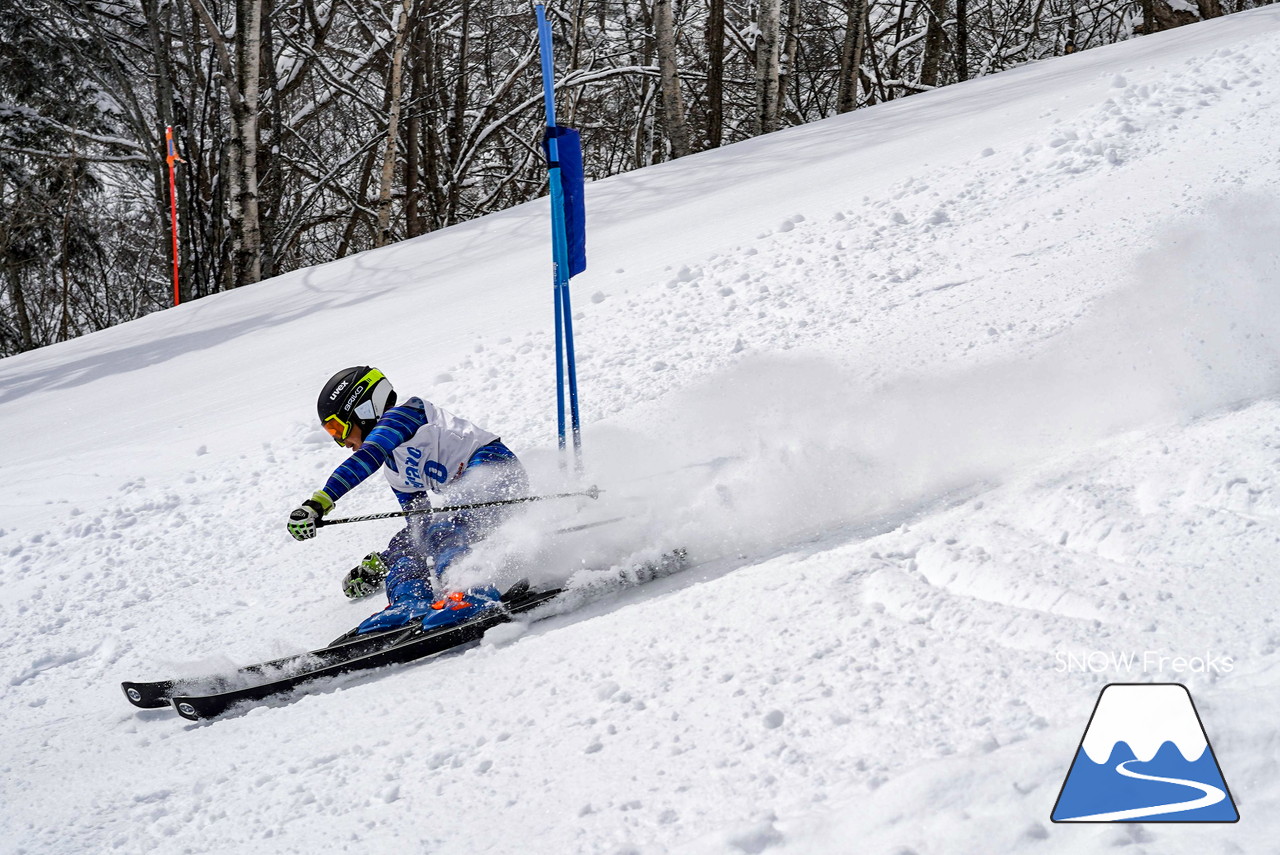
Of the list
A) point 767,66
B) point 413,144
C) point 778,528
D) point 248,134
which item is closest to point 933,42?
point 767,66

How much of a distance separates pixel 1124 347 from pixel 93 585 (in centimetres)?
551

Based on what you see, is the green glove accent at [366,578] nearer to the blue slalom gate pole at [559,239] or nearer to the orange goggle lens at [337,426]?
the orange goggle lens at [337,426]

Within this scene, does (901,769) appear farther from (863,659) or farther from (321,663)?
(321,663)

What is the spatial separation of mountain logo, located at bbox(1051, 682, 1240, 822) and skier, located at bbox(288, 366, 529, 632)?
8.24 ft

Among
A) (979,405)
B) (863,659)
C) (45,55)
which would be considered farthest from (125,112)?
(863,659)

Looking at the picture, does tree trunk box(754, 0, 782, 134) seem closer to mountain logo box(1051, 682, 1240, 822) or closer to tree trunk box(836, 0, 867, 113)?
tree trunk box(836, 0, 867, 113)

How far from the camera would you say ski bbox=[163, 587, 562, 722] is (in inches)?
156

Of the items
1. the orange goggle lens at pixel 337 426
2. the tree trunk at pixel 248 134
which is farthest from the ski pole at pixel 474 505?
the tree trunk at pixel 248 134

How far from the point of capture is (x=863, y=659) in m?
2.96

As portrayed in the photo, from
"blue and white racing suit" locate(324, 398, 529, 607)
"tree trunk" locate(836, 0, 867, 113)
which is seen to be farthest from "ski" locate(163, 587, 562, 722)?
"tree trunk" locate(836, 0, 867, 113)

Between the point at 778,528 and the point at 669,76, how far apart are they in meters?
10.3

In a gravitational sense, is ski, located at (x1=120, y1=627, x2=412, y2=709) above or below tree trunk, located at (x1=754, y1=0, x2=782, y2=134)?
below

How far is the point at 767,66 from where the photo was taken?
43.9 ft

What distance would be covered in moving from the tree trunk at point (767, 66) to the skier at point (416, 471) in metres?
9.74
